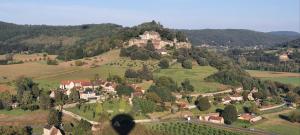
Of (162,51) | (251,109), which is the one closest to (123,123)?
(251,109)

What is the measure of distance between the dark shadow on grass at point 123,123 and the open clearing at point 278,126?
1525 centimetres

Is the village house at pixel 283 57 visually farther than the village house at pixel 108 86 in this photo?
Yes

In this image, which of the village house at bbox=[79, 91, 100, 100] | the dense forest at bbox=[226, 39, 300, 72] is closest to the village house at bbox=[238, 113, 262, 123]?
the village house at bbox=[79, 91, 100, 100]

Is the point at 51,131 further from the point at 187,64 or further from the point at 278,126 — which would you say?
the point at 187,64

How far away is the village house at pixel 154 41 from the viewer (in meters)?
112

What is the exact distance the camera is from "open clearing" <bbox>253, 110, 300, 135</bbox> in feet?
186

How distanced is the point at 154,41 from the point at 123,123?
192ft

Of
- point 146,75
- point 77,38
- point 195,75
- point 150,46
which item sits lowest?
point 195,75

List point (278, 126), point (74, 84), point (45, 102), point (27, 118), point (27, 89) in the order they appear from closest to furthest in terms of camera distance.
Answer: point (27, 118)
point (278, 126)
point (45, 102)
point (27, 89)
point (74, 84)

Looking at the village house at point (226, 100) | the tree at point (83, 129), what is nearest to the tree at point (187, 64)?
the village house at point (226, 100)

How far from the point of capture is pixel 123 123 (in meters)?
56.2

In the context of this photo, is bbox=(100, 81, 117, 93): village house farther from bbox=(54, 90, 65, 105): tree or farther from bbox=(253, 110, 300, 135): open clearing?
bbox=(253, 110, 300, 135): open clearing

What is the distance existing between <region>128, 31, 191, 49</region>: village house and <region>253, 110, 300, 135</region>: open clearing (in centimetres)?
5054

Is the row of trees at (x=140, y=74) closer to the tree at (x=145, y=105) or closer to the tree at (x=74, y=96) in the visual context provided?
the tree at (x=145, y=105)
